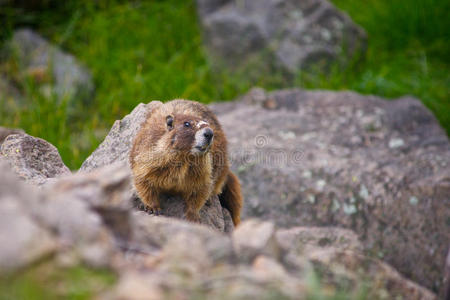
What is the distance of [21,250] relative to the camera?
6.46ft

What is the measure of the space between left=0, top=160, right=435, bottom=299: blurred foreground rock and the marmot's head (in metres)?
1.20

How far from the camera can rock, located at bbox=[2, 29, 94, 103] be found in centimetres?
819

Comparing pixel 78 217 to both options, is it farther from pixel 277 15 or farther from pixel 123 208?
pixel 277 15

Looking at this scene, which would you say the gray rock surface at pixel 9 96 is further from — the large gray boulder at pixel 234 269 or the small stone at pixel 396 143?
the large gray boulder at pixel 234 269

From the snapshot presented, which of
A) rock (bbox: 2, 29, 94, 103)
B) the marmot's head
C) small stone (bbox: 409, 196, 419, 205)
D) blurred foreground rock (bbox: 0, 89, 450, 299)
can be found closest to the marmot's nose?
the marmot's head

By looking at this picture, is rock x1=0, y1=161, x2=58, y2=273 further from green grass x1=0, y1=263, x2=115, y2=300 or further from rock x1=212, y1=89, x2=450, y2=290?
rock x1=212, y1=89, x2=450, y2=290

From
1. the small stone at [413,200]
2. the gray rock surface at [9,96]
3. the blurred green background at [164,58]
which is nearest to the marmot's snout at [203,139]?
the small stone at [413,200]

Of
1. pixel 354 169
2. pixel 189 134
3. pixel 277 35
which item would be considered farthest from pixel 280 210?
pixel 277 35

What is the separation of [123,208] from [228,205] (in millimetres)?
2468

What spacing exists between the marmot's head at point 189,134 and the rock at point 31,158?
911 millimetres

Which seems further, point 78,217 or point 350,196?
point 350,196

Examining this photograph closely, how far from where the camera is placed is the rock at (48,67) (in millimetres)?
8188

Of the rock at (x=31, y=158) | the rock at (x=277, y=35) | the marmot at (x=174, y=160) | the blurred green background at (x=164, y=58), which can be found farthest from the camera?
the rock at (x=277, y=35)

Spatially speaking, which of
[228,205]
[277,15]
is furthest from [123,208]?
[277,15]
